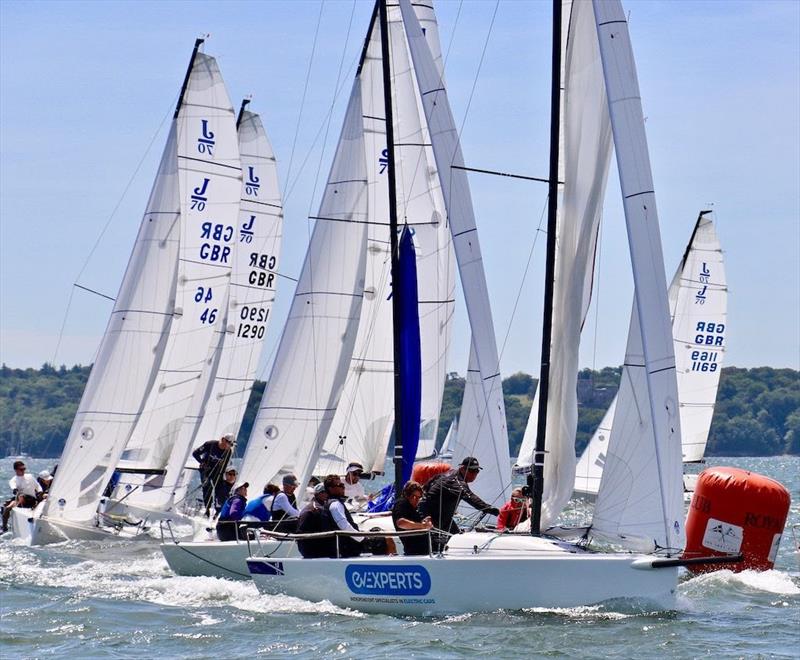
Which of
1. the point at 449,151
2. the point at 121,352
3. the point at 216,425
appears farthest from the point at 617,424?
the point at 216,425

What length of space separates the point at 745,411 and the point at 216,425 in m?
96.5

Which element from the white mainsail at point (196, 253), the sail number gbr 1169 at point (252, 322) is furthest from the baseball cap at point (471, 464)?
the sail number gbr 1169 at point (252, 322)

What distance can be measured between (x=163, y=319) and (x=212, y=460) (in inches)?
90.8

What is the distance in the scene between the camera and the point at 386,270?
21609 millimetres

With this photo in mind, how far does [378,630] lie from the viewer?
13812mm

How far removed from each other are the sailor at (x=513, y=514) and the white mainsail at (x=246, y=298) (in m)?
7.76

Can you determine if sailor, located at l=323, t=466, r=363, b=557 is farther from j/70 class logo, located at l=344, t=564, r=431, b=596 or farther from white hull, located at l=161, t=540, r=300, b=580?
white hull, located at l=161, t=540, r=300, b=580

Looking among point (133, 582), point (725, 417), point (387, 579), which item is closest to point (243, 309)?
point (133, 582)

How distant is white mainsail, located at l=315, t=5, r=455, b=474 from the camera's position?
70.2 feet

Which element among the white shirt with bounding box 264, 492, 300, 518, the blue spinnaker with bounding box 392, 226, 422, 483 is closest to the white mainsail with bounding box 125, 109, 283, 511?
the blue spinnaker with bounding box 392, 226, 422, 483

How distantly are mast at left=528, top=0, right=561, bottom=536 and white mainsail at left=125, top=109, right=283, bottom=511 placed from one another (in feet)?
33.7

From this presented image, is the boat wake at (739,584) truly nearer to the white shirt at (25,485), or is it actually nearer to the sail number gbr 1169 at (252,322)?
the white shirt at (25,485)

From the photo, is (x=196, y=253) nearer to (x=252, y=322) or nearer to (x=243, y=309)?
(x=243, y=309)

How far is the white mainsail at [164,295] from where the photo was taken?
21891 millimetres
